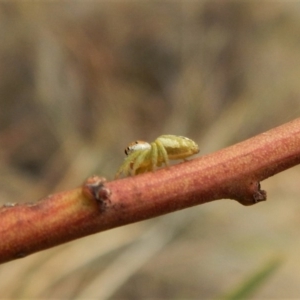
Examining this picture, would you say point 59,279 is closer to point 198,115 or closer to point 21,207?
point 198,115

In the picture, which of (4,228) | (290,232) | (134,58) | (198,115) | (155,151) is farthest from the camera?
(134,58)

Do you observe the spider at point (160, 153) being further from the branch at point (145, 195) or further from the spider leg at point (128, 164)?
the branch at point (145, 195)

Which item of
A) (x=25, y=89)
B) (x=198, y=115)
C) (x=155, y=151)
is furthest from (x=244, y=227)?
(x=155, y=151)

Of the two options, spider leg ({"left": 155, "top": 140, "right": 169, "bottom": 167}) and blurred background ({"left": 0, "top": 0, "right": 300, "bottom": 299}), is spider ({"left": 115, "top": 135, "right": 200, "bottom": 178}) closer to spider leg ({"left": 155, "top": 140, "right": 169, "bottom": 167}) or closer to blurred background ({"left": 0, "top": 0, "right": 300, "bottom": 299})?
spider leg ({"left": 155, "top": 140, "right": 169, "bottom": 167})

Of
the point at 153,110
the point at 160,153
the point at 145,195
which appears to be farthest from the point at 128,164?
the point at 153,110

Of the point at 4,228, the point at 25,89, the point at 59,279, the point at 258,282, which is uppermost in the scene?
the point at 25,89

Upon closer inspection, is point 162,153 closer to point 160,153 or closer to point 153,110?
point 160,153
